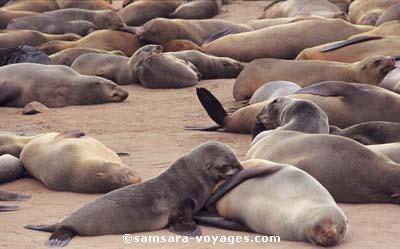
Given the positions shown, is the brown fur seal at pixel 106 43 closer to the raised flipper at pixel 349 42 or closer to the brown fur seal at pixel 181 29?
the brown fur seal at pixel 181 29

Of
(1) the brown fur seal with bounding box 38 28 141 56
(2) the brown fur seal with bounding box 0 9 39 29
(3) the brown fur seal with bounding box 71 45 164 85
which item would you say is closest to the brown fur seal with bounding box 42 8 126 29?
(2) the brown fur seal with bounding box 0 9 39 29

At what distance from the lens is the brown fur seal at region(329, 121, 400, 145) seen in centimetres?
733

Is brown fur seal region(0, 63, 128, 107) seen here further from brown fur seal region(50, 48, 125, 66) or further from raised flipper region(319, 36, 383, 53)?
raised flipper region(319, 36, 383, 53)

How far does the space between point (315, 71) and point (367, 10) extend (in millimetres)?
4899

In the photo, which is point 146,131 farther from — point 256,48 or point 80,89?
point 256,48

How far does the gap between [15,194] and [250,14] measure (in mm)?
11294

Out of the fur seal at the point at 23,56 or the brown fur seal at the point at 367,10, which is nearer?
the fur seal at the point at 23,56

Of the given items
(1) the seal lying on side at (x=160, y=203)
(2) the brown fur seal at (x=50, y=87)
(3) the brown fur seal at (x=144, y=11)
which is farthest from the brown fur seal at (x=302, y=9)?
(1) the seal lying on side at (x=160, y=203)

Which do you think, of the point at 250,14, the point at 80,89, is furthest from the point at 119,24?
the point at 80,89

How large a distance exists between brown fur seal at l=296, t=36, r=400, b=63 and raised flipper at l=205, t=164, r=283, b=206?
5014mm

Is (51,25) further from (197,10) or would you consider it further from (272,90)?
(272,90)

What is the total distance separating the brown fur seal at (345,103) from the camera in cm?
823

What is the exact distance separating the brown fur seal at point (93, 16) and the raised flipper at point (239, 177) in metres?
9.38

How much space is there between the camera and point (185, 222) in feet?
18.9
